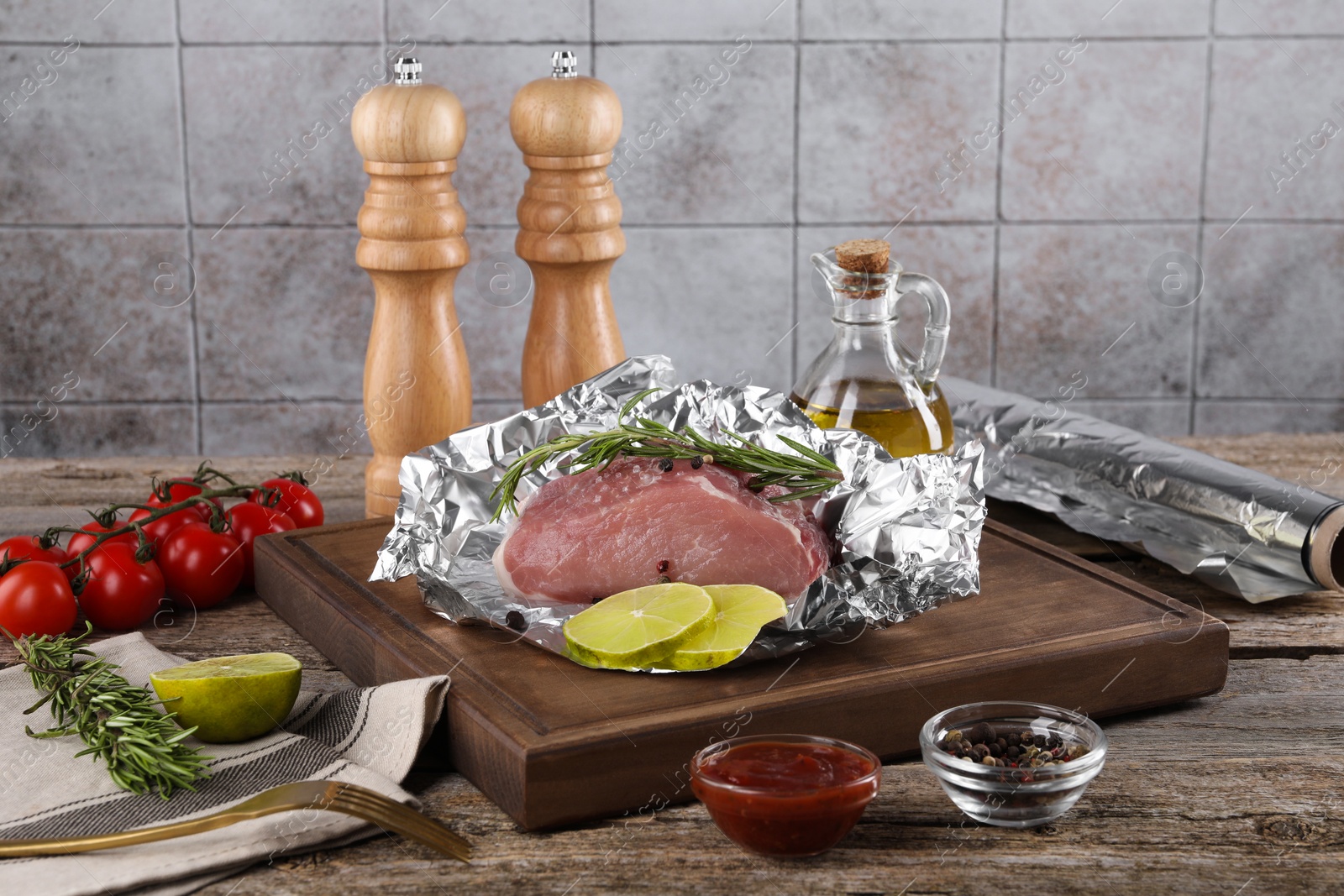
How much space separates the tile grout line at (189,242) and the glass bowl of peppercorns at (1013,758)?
98.5 inches

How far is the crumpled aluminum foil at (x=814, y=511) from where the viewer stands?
129 centimetres

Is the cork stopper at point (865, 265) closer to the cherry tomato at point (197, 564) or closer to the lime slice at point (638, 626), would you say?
the lime slice at point (638, 626)

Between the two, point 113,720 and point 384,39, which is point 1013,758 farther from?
point 384,39

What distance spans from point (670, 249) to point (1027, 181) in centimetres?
85

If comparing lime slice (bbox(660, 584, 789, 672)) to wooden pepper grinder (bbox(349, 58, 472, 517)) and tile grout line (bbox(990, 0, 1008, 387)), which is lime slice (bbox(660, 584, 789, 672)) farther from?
tile grout line (bbox(990, 0, 1008, 387))

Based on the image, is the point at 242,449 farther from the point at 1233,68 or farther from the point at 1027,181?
the point at 1233,68

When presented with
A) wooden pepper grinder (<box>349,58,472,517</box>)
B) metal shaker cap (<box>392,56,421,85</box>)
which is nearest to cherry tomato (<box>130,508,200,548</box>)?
wooden pepper grinder (<box>349,58,472,517</box>)

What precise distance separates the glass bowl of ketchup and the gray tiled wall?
2.21m

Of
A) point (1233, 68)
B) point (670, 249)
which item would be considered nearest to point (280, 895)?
point (670, 249)

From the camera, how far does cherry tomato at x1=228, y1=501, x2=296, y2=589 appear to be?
5.40 feet

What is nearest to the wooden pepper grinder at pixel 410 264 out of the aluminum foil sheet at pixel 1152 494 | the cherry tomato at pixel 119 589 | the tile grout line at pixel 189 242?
the cherry tomato at pixel 119 589

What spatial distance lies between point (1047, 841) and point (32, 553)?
114cm

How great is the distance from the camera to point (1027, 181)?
3.16m

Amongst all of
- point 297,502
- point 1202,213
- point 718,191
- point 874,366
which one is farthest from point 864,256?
point 1202,213
